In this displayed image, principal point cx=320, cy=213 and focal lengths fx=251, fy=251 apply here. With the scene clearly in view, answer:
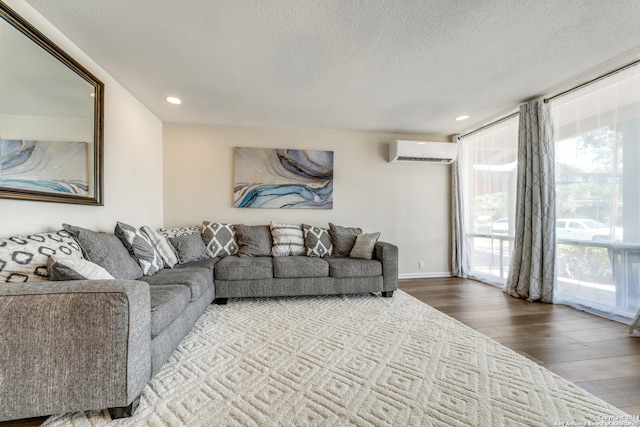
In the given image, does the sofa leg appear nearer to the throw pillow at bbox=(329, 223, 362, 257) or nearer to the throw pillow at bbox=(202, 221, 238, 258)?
the throw pillow at bbox=(202, 221, 238, 258)

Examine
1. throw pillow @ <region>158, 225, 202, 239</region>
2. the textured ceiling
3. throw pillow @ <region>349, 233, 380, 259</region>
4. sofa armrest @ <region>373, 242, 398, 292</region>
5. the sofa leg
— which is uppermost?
the textured ceiling

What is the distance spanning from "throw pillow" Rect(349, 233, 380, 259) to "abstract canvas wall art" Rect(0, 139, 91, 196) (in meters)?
2.72

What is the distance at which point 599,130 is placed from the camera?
2.45 m

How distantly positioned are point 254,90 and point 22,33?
163 cm

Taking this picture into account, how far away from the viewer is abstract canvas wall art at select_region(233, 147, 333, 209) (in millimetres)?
3652

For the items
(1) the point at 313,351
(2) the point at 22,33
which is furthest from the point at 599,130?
(2) the point at 22,33

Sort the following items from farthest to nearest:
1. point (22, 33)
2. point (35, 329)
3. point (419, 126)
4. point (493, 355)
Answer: point (419, 126) < point (493, 355) < point (22, 33) < point (35, 329)

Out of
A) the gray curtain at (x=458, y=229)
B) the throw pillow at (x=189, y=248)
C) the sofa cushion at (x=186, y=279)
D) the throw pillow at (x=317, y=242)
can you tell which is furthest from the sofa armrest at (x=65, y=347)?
the gray curtain at (x=458, y=229)

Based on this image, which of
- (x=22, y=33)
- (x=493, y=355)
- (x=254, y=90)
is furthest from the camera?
(x=254, y=90)

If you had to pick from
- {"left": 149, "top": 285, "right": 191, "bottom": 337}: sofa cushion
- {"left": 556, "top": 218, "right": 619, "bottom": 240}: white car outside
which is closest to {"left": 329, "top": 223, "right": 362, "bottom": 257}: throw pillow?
{"left": 149, "top": 285, "right": 191, "bottom": 337}: sofa cushion

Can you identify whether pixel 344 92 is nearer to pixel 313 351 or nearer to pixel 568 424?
pixel 313 351

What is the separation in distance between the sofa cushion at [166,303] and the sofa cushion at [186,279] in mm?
91

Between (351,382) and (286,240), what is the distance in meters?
2.06

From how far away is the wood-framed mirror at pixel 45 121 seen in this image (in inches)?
59.2
